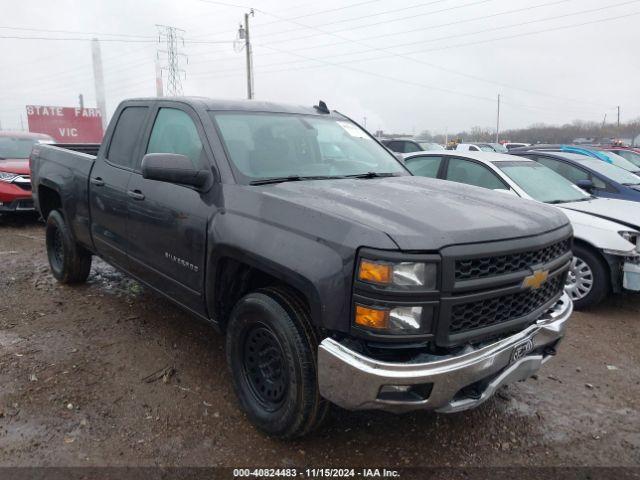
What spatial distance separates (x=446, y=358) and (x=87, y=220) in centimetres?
354

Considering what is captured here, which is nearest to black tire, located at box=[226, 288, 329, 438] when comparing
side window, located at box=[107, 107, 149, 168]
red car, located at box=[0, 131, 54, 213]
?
side window, located at box=[107, 107, 149, 168]

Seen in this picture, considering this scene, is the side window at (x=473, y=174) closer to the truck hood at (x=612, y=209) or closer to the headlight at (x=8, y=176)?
the truck hood at (x=612, y=209)

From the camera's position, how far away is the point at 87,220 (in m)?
4.41

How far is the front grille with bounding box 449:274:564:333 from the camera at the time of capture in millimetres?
2254

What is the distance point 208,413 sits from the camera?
9.87 ft

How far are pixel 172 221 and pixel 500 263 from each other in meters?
2.02

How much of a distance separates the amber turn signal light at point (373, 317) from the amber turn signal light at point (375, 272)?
13 cm

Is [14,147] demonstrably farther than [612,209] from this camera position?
Yes

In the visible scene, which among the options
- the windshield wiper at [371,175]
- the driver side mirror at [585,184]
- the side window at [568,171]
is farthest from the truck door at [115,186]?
the side window at [568,171]

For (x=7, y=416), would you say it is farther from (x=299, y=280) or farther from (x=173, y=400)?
(x=299, y=280)

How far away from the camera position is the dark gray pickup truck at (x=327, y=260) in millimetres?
2148

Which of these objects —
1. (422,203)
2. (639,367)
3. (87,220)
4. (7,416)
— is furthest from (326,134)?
(639,367)

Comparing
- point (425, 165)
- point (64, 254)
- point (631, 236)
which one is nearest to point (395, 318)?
point (631, 236)

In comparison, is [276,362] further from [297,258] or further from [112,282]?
[112,282]
